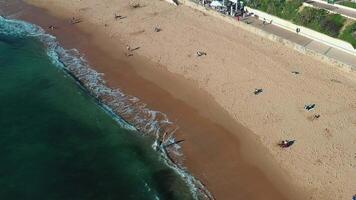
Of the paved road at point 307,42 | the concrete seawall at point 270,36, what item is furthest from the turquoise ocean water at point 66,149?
the paved road at point 307,42

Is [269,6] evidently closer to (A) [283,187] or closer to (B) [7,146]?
(A) [283,187]

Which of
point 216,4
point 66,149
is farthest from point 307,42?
point 66,149

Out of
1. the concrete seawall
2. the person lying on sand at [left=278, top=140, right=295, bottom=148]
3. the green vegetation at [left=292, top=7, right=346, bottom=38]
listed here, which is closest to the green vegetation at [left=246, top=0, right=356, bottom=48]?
the green vegetation at [left=292, top=7, right=346, bottom=38]

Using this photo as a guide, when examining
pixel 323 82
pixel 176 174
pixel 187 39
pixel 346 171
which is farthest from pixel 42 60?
pixel 346 171

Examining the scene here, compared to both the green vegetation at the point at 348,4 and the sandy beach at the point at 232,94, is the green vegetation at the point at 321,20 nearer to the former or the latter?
the green vegetation at the point at 348,4

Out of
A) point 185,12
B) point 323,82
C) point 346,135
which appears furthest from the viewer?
point 185,12
